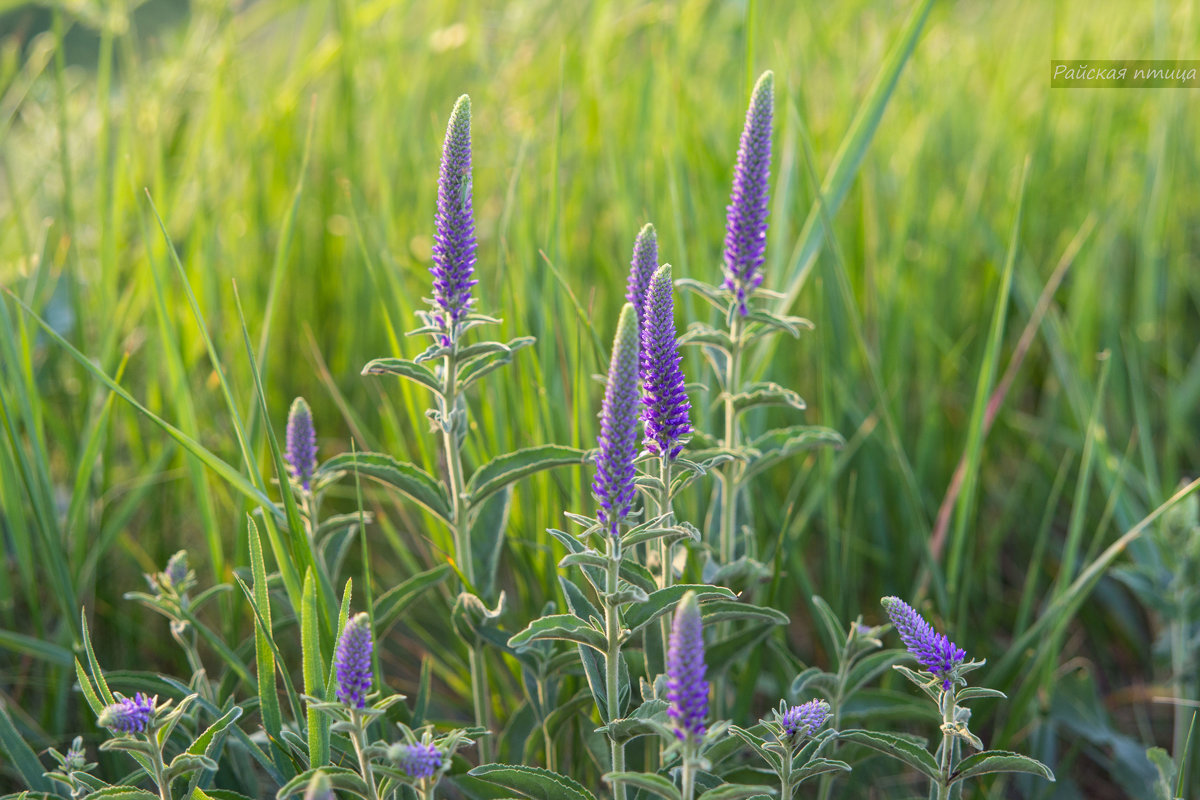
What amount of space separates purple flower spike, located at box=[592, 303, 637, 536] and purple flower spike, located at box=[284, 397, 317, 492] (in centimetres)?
66

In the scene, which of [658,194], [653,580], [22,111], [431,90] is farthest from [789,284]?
[22,111]

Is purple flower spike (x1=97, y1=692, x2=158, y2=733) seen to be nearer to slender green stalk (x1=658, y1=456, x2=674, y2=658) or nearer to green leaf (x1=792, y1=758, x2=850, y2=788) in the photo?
slender green stalk (x1=658, y1=456, x2=674, y2=658)

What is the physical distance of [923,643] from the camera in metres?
1.38

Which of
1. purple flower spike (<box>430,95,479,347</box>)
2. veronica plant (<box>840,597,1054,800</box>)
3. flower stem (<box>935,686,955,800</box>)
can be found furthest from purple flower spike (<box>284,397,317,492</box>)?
flower stem (<box>935,686,955,800</box>)

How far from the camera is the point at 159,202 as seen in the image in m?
2.87

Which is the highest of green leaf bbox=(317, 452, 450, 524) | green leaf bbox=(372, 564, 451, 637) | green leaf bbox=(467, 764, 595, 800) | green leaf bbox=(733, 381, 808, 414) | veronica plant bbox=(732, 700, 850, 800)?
green leaf bbox=(733, 381, 808, 414)

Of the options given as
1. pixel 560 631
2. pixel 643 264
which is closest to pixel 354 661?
pixel 560 631

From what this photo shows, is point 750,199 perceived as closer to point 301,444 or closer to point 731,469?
point 731,469

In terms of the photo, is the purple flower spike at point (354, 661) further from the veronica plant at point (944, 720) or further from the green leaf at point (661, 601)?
the veronica plant at point (944, 720)

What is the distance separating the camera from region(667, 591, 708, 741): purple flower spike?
111 centimetres

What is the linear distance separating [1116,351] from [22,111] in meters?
4.20

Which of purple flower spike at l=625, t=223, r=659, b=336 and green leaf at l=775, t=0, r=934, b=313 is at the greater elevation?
green leaf at l=775, t=0, r=934, b=313

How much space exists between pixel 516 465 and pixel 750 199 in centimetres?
64

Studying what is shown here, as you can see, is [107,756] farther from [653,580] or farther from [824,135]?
[824,135]
